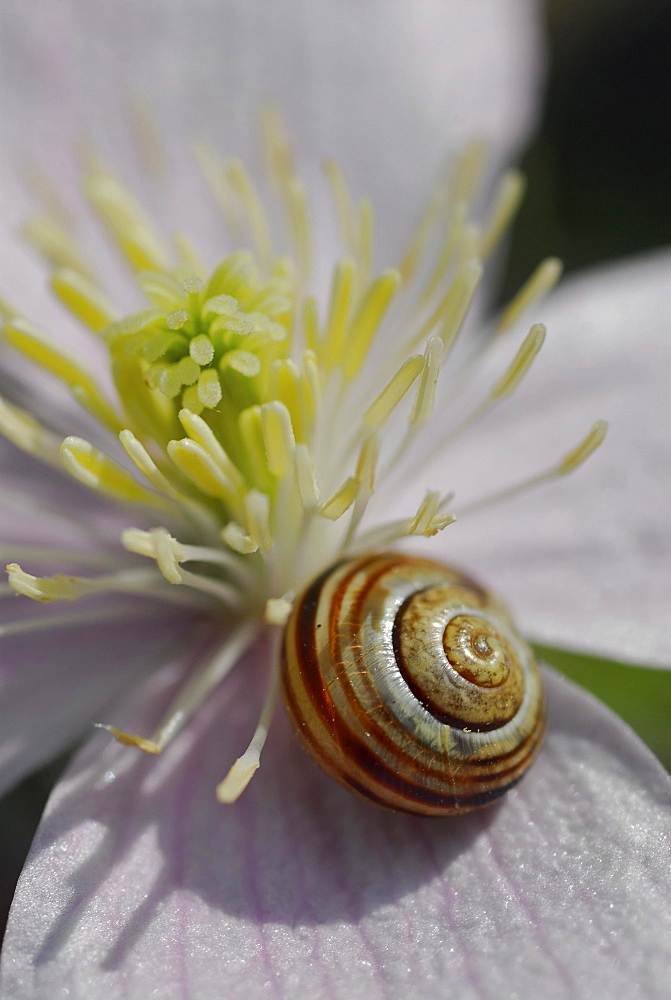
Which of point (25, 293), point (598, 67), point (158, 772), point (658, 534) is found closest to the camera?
point (158, 772)

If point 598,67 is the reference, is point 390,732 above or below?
below

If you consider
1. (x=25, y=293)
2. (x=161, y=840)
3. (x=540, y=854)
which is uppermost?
(x=25, y=293)

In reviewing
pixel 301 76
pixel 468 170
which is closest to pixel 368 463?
pixel 468 170

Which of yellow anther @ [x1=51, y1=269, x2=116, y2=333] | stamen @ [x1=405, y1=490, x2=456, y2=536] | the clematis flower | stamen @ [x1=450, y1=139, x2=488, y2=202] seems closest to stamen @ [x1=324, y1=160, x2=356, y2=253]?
the clematis flower

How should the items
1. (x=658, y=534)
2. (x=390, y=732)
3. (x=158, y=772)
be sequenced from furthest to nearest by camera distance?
(x=658, y=534) < (x=158, y=772) < (x=390, y=732)

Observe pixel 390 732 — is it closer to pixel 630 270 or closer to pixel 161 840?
pixel 161 840

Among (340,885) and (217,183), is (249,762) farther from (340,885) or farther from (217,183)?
(217,183)

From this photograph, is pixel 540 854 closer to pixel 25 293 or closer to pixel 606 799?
pixel 606 799

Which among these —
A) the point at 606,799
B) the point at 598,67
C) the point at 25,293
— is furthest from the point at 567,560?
the point at 598,67

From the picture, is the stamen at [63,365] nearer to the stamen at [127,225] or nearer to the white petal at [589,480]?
the stamen at [127,225]

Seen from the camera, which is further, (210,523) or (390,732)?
(210,523)
